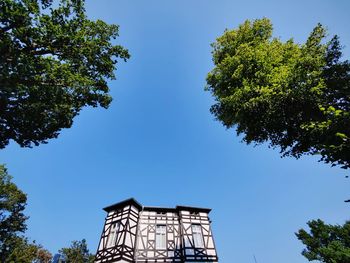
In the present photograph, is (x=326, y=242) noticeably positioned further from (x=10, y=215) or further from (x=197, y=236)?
→ (x=10, y=215)

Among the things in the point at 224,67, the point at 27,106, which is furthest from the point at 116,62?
the point at 224,67

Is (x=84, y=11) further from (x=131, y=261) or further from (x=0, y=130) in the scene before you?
(x=131, y=261)

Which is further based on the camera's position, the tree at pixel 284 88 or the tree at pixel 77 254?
the tree at pixel 77 254

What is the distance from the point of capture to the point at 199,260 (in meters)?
14.5

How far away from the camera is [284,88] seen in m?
10.6

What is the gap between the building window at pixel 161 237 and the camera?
1510cm

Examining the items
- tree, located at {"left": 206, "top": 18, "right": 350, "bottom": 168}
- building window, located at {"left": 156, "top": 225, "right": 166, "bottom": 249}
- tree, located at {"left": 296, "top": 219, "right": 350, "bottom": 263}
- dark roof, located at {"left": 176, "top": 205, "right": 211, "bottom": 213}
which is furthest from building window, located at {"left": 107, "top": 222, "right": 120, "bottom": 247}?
tree, located at {"left": 296, "top": 219, "right": 350, "bottom": 263}

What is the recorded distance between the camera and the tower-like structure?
14234 mm

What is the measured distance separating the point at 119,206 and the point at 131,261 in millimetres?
4154

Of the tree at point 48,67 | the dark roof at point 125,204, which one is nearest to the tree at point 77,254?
the dark roof at point 125,204

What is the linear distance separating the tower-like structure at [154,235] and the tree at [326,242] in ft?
39.3

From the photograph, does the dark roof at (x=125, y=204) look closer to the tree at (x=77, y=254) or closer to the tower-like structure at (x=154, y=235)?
the tower-like structure at (x=154, y=235)

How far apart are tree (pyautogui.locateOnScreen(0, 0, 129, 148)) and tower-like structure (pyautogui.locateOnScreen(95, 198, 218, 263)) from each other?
25.4 ft

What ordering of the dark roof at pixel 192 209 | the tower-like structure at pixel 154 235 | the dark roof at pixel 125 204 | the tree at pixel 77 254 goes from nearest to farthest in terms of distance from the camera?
the tower-like structure at pixel 154 235
the dark roof at pixel 125 204
the dark roof at pixel 192 209
the tree at pixel 77 254
